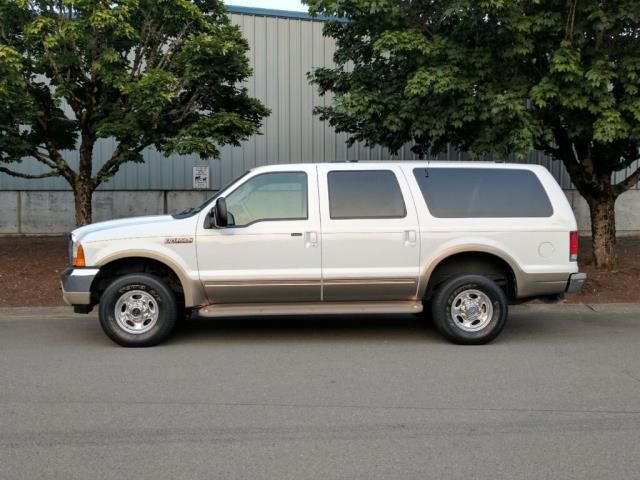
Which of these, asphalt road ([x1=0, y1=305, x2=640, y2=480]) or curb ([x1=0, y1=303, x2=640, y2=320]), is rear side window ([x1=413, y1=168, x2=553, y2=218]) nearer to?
asphalt road ([x1=0, y1=305, x2=640, y2=480])

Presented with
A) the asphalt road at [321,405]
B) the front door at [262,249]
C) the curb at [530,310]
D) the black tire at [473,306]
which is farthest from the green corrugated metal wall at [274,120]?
the black tire at [473,306]

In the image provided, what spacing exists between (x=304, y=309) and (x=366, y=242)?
1027 mm

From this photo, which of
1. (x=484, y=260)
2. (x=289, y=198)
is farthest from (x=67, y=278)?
(x=484, y=260)

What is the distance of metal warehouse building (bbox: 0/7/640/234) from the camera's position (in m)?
16.4

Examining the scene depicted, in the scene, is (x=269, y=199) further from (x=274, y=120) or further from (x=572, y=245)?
(x=274, y=120)

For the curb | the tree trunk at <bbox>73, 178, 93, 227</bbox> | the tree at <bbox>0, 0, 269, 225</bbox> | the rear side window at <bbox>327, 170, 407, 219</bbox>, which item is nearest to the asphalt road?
the curb

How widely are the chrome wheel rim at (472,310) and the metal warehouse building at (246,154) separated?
10.5 metres

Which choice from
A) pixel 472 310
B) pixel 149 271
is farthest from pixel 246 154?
pixel 472 310

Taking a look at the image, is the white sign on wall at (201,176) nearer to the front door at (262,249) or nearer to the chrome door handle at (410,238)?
the front door at (262,249)

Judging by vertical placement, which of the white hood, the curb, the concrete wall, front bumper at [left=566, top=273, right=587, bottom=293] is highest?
the concrete wall

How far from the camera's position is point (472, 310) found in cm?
716

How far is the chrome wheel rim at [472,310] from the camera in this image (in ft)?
23.4

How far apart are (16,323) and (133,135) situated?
3.47 metres

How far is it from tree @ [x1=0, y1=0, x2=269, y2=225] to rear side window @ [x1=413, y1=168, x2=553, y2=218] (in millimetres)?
4229
